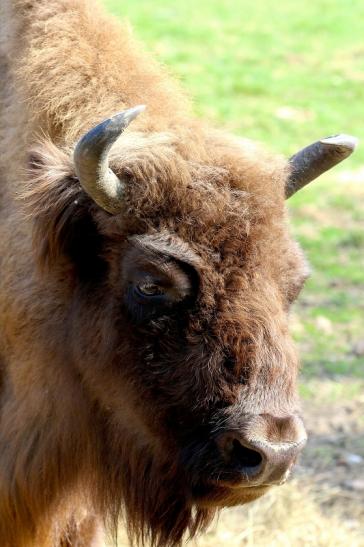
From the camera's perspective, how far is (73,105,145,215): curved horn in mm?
4527

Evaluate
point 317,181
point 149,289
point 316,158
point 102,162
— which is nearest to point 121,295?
point 149,289

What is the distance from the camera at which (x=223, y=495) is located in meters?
4.68

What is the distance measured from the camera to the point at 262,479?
4402 mm

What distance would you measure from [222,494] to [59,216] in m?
1.46

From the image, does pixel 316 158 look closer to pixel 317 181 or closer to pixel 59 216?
pixel 59 216

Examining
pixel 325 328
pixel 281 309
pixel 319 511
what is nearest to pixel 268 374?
pixel 281 309

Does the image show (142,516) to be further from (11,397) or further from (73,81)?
(73,81)

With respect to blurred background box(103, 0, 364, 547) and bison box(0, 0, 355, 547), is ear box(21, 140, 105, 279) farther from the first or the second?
blurred background box(103, 0, 364, 547)

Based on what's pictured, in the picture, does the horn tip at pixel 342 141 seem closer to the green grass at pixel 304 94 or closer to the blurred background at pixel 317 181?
the blurred background at pixel 317 181

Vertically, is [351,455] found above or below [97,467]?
below

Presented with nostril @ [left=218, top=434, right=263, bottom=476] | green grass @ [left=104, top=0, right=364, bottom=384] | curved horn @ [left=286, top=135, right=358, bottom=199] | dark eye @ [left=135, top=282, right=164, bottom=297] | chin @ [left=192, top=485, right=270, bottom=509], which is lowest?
green grass @ [left=104, top=0, right=364, bottom=384]

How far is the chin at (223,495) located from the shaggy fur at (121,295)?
0.03 feet

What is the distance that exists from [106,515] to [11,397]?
0.82 meters

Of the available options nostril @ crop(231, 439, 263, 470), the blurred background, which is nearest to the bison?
nostril @ crop(231, 439, 263, 470)
